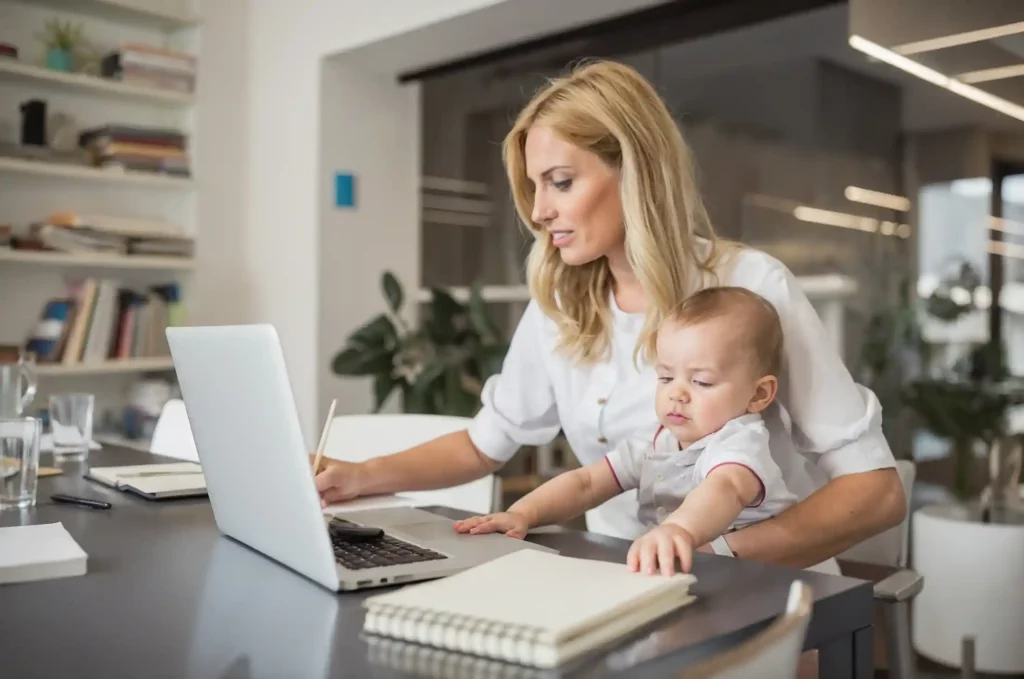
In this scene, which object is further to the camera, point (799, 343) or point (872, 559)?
point (872, 559)

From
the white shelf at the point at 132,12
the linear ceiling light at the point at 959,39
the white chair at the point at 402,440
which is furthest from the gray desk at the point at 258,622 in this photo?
the white shelf at the point at 132,12

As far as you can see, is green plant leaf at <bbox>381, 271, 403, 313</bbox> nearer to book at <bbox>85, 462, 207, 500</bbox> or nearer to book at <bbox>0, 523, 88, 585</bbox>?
book at <bbox>85, 462, 207, 500</bbox>

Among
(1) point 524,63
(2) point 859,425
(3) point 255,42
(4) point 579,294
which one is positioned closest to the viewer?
(2) point 859,425

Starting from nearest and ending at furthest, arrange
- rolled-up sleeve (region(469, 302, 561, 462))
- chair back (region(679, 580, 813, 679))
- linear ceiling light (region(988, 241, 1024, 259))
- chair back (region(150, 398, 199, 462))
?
chair back (region(679, 580, 813, 679)) < rolled-up sleeve (region(469, 302, 561, 462)) < chair back (region(150, 398, 199, 462)) < linear ceiling light (region(988, 241, 1024, 259))

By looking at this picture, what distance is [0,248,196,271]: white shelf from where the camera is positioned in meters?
3.35

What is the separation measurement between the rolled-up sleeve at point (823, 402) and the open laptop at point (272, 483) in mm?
524

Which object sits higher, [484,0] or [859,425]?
[484,0]

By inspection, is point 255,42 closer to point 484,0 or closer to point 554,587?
point 484,0

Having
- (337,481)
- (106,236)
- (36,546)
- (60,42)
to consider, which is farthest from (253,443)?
(60,42)

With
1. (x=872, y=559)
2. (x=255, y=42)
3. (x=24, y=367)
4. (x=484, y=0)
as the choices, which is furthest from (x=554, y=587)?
(x=255, y=42)

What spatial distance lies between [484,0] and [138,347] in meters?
1.82

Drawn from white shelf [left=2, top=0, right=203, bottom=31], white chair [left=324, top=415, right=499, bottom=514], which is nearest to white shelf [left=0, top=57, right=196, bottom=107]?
white shelf [left=2, top=0, right=203, bottom=31]

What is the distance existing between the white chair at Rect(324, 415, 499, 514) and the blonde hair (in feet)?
1.06

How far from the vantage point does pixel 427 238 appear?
13.3 ft
